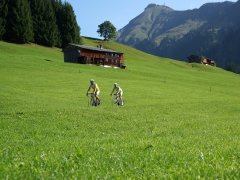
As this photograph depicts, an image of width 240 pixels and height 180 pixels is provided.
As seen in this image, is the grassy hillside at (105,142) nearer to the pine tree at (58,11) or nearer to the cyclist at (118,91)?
the cyclist at (118,91)

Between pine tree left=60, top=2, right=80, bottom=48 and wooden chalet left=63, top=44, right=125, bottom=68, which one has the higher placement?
pine tree left=60, top=2, right=80, bottom=48

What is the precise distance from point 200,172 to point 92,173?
2083 mm

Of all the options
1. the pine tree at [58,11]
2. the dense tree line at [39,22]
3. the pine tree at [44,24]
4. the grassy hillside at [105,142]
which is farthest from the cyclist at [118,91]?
the pine tree at [58,11]

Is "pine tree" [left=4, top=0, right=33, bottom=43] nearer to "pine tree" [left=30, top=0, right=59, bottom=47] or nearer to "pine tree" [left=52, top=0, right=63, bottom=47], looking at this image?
"pine tree" [left=30, top=0, right=59, bottom=47]

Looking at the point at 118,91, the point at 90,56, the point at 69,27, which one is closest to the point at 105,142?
the point at 118,91

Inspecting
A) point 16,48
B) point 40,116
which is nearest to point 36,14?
point 16,48

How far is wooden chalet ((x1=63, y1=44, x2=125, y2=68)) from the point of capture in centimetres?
11369

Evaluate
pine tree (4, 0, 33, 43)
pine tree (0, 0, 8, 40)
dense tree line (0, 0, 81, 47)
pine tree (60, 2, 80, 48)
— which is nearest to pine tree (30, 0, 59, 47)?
dense tree line (0, 0, 81, 47)

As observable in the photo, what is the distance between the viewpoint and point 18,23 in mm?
122375

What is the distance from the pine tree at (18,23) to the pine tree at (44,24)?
579 centimetres

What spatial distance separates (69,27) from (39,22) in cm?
1335

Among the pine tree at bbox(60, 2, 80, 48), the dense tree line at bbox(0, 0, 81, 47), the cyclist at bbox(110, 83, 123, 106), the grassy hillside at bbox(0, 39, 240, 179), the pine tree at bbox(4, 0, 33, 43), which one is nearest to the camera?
the grassy hillside at bbox(0, 39, 240, 179)

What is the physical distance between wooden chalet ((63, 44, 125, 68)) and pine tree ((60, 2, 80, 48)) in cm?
2769

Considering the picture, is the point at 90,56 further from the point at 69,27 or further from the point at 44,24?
the point at 69,27
